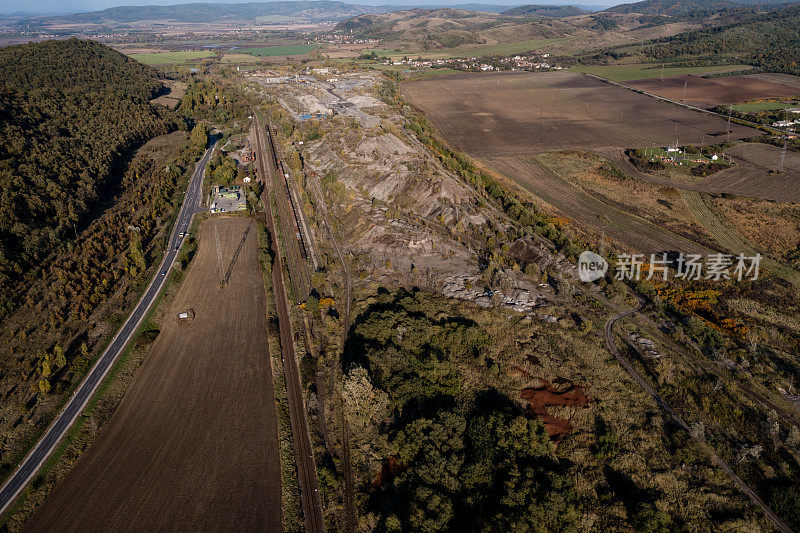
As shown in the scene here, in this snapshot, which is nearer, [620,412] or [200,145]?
[620,412]

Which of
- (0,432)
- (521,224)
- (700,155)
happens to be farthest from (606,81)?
(0,432)

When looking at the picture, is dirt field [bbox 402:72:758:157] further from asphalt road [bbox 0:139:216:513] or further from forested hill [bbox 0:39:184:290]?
forested hill [bbox 0:39:184:290]

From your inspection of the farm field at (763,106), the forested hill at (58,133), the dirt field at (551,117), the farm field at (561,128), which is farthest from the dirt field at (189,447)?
the farm field at (763,106)

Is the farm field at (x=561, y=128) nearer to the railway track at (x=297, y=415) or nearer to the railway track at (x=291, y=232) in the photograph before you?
the railway track at (x=291, y=232)

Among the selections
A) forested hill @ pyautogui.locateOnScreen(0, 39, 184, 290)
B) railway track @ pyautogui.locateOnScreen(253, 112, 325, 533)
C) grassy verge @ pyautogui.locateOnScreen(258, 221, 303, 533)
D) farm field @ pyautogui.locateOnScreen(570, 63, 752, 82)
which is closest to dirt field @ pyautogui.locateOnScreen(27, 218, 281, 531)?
grassy verge @ pyautogui.locateOnScreen(258, 221, 303, 533)

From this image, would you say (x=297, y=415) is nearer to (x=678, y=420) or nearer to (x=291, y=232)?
(x=678, y=420)

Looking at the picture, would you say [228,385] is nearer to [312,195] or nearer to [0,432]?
[0,432]

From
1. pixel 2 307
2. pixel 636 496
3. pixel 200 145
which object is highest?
pixel 200 145
